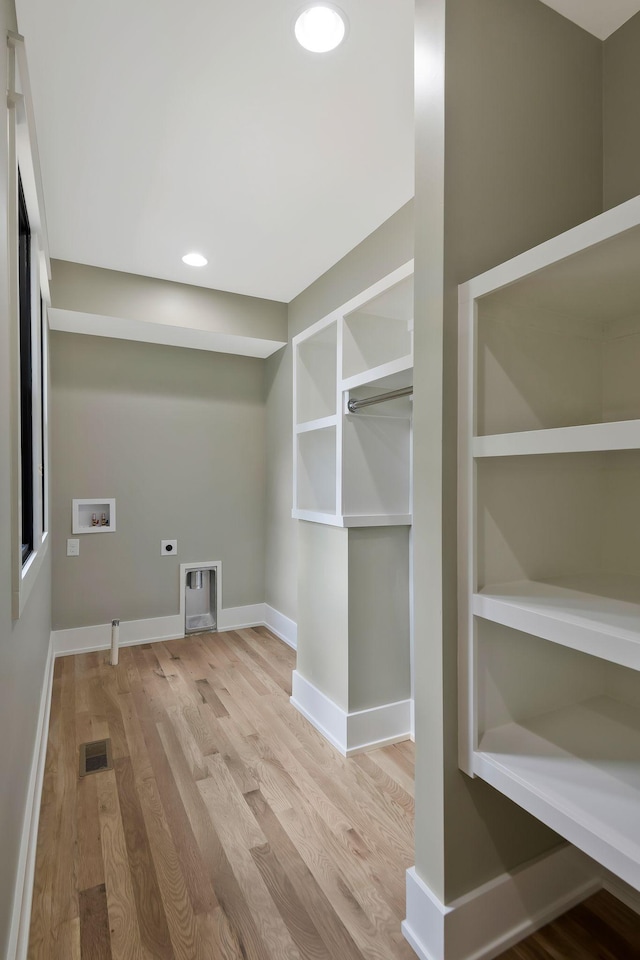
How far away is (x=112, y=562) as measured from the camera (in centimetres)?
350

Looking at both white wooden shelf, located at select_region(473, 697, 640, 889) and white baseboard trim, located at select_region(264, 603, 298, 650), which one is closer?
white wooden shelf, located at select_region(473, 697, 640, 889)

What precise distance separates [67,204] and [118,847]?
8.79 feet

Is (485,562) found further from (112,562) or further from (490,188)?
(112,562)

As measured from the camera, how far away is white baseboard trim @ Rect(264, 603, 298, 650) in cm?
353

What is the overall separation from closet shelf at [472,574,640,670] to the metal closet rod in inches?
37.6

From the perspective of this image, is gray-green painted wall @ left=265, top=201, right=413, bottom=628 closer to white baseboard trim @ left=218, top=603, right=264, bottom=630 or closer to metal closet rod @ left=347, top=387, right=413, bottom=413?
white baseboard trim @ left=218, top=603, right=264, bottom=630

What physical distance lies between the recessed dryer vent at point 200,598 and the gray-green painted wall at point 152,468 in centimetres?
8

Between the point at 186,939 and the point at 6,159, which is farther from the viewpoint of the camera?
the point at 186,939

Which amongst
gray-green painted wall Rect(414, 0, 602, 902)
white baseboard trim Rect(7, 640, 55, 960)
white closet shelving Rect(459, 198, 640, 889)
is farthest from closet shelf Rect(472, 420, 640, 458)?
white baseboard trim Rect(7, 640, 55, 960)

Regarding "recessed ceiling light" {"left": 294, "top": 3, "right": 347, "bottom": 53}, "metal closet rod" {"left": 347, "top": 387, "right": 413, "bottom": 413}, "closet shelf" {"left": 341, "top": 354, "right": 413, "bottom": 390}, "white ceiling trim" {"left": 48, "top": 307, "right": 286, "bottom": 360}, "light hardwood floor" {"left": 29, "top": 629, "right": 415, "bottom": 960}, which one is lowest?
"light hardwood floor" {"left": 29, "top": 629, "right": 415, "bottom": 960}

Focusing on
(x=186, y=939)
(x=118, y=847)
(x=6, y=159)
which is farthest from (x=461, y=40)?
(x=118, y=847)

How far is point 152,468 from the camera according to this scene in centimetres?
364

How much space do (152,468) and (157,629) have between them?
1191mm

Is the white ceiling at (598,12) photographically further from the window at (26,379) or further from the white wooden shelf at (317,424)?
the window at (26,379)
